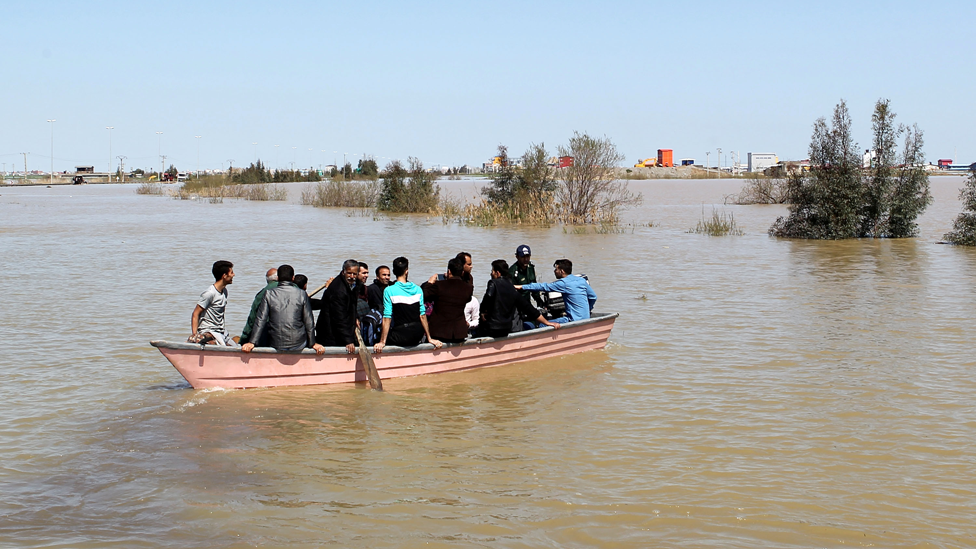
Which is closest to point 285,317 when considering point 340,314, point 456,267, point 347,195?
point 340,314

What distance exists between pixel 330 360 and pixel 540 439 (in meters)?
2.85

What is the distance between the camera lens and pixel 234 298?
59.5 feet

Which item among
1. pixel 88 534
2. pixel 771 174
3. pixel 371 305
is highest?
pixel 771 174

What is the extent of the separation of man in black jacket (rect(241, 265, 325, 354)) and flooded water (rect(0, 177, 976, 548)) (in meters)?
0.63

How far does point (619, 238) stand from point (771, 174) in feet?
109

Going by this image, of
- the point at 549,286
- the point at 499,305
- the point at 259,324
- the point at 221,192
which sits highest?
the point at 221,192

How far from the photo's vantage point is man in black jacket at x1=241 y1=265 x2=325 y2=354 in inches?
388

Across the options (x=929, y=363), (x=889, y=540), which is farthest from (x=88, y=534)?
(x=929, y=363)

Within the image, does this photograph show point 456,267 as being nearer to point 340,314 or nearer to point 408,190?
point 340,314

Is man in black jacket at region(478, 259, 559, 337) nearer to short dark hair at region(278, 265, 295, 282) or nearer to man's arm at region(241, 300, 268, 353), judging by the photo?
short dark hair at region(278, 265, 295, 282)

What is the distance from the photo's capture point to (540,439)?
8.77 m

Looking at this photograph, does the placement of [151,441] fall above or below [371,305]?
below

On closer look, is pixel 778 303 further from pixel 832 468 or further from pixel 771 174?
pixel 771 174

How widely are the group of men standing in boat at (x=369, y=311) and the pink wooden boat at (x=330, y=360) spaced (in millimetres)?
142
